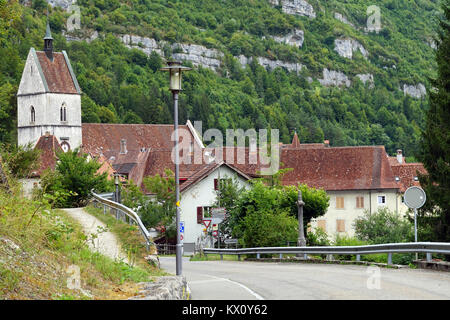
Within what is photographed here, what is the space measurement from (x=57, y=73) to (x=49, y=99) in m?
3.26

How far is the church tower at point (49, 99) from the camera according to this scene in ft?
313

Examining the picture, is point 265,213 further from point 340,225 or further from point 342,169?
point 342,169

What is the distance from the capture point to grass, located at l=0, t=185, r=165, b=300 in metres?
10.7

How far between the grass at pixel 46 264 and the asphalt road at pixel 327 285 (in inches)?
88.1

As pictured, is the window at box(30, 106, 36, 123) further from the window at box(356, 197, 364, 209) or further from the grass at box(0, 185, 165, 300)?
the grass at box(0, 185, 165, 300)

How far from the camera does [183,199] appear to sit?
2325 inches

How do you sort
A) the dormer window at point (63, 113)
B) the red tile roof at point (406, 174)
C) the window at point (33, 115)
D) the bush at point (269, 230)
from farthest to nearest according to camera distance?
the window at point (33, 115)
the dormer window at point (63, 113)
the red tile roof at point (406, 174)
the bush at point (269, 230)

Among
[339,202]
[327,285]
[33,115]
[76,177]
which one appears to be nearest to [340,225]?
[339,202]

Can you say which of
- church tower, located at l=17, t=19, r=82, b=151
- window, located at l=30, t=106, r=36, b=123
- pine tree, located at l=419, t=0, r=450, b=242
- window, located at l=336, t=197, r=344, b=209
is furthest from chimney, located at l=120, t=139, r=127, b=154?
pine tree, located at l=419, t=0, r=450, b=242

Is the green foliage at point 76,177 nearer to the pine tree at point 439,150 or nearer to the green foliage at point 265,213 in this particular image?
the green foliage at point 265,213

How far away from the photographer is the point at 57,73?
9662 cm

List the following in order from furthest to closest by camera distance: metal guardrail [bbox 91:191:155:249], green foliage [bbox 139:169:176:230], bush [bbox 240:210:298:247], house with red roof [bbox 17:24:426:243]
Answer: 1. house with red roof [bbox 17:24:426:243]
2. green foliage [bbox 139:169:176:230]
3. bush [bbox 240:210:298:247]
4. metal guardrail [bbox 91:191:155:249]

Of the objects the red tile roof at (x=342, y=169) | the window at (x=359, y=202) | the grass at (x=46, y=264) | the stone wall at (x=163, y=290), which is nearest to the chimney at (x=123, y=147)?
the red tile roof at (x=342, y=169)

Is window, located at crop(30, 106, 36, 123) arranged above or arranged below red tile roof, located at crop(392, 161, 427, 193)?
above
